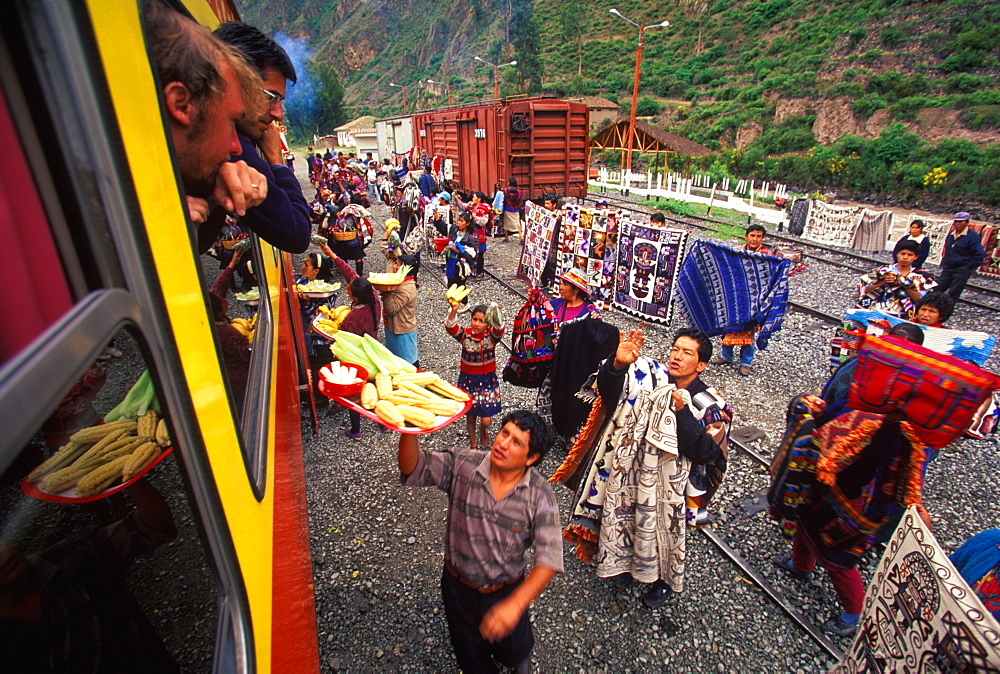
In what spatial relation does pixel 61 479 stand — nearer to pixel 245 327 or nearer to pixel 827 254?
pixel 245 327

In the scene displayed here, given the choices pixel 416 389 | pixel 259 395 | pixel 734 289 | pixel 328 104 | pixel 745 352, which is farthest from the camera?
pixel 328 104

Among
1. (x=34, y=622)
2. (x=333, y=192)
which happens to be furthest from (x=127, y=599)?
(x=333, y=192)

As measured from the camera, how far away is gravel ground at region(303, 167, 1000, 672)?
312 cm

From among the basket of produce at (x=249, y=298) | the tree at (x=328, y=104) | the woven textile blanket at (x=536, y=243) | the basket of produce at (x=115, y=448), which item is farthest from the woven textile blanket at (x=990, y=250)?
the tree at (x=328, y=104)

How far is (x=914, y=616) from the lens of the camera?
2.01 metres

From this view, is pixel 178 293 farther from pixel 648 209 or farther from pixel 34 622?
pixel 648 209

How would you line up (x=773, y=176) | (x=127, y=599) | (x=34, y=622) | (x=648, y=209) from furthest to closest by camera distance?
(x=773, y=176) < (x=648, y=209) < (x=127, y=599) < (x=34, y=622)

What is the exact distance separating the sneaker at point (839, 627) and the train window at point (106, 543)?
3.73m

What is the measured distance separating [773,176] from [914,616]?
28047 mm

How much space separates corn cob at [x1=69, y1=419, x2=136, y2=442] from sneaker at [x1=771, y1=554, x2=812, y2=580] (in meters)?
4.16

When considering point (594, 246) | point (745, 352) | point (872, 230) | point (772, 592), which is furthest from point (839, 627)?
point (872, 230)

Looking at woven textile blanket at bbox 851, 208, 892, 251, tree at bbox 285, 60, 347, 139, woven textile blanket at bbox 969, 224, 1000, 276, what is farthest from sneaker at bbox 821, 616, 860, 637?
tree at bbox 285, 60, 347, 139

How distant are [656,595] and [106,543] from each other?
3323 millimetres

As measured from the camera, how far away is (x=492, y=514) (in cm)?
228
